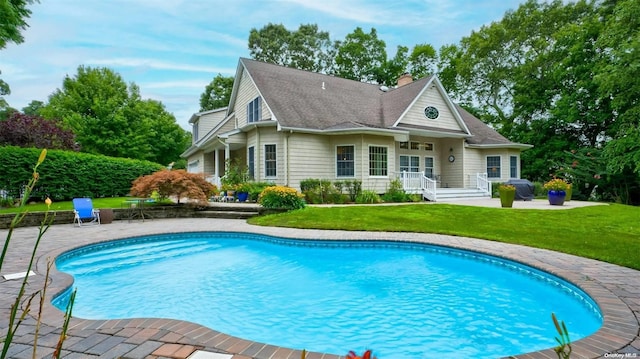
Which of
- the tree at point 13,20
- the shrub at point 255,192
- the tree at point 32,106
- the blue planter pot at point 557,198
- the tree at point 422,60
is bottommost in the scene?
the blue planter pot at point 557,198

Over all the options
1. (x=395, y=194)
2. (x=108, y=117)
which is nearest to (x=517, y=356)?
(x=395, y=194)

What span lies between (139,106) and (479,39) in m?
32.2

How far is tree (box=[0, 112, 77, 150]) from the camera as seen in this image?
1677cm

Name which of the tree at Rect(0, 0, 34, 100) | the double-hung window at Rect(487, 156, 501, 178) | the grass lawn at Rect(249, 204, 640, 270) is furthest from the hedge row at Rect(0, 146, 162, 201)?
the double-hung window at Rect(487, 156, 501, 178)

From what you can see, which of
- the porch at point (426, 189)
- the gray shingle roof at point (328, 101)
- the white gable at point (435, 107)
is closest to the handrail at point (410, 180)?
the porch at point (426, 189)

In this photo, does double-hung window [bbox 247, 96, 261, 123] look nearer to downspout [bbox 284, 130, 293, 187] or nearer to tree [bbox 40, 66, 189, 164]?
downspout [bbox 284, 130, 293, 187]

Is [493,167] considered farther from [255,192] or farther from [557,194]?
[255,192]

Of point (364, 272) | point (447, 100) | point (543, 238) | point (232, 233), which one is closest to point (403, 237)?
point (364, 272)

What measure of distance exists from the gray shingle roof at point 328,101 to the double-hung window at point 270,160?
158 cm

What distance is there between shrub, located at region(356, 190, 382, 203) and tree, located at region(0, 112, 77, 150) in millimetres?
16907

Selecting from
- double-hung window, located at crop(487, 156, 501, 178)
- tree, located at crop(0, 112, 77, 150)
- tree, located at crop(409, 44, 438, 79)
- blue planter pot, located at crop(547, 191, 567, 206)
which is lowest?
blue planter pot, located at crop(547, 191, 567, 206)

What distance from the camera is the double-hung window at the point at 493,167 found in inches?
808

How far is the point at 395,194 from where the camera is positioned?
16.2 m

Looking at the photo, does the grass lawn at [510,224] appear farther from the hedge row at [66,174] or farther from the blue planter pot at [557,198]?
the hedge row at [66,174]
